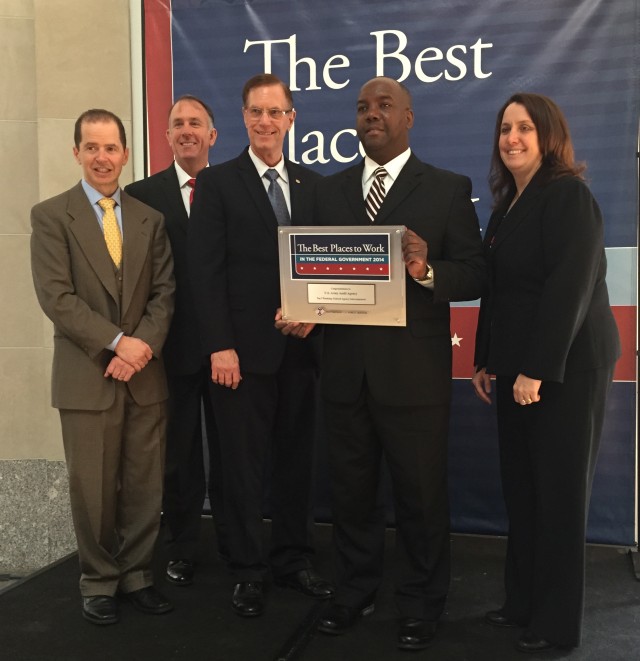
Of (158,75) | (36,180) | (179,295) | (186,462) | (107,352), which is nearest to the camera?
(107,352)

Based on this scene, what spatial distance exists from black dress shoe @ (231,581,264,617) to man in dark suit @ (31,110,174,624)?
0.85ft

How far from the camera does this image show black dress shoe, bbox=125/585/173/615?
2.83 m

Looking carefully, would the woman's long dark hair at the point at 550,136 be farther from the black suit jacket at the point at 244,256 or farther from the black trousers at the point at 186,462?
the black trousers at the point at 186,462

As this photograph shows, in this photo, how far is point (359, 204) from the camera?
253 centimetres

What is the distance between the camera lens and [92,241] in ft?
9.00

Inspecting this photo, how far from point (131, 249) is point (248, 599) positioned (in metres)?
1.33

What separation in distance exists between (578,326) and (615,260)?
129 cm

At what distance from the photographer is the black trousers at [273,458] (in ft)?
9.31

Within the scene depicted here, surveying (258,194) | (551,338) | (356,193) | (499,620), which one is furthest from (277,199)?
(499,620)

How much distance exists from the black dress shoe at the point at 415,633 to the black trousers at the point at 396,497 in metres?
0.02

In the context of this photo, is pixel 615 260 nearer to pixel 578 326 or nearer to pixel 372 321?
pixel 578 326

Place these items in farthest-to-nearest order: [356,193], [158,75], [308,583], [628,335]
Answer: [158,75]
[628,335]
[308,583]
[356,193]

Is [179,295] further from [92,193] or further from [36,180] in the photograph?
[36,180]

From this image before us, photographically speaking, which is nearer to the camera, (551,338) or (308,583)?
(551,338)
